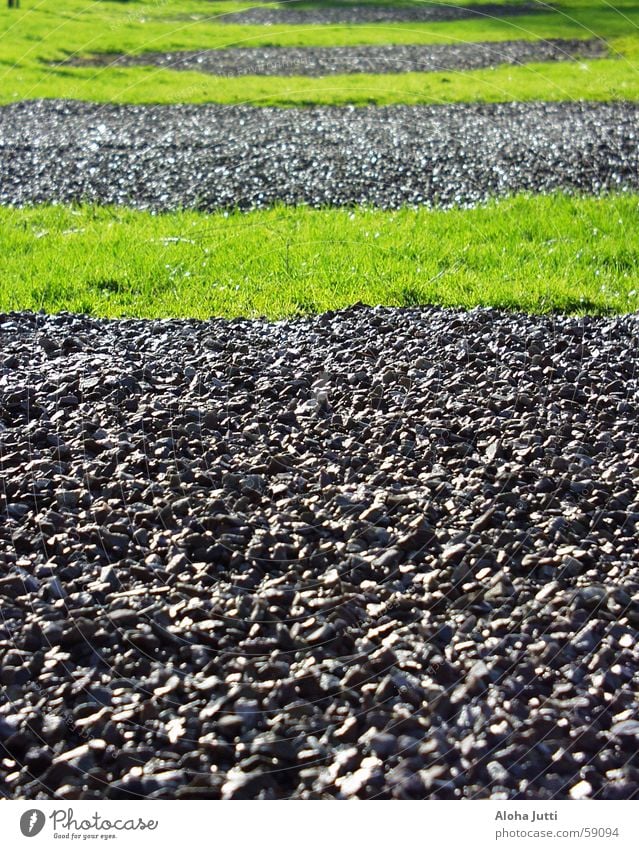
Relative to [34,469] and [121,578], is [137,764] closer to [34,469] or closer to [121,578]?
[121,578]

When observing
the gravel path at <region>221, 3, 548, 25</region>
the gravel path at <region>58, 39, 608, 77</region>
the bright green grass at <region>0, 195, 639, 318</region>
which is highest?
the gravel path at <region>221, 3, 548, 25</region>

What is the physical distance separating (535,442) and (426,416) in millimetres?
940

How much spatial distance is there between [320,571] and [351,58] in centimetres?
3241

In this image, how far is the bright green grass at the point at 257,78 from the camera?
27.8 metres

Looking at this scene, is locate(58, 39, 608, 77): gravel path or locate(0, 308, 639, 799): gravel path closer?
locate(0, 308, 639, 799): gravel path

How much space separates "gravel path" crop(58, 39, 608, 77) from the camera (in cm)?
3359

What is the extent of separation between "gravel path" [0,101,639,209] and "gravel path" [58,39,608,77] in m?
8.34

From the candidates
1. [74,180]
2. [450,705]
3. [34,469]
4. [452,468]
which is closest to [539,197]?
[74,180]

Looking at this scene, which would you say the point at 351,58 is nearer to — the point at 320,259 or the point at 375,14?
the point at 375,14

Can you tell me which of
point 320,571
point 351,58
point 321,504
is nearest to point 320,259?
point 321,504

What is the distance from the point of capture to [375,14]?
160ft
